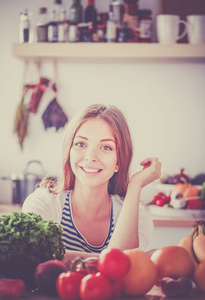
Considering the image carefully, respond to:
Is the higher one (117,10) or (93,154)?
(117,10)

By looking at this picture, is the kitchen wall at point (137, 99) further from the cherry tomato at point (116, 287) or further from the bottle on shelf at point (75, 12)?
the cherry tomato at point (116, 287)

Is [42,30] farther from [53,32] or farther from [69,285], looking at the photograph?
[69,285]

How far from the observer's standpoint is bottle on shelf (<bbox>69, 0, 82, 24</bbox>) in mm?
2779

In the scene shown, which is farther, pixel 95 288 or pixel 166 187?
pixel 166 187

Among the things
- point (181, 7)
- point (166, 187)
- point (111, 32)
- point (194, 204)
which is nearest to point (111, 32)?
point (111, 32)

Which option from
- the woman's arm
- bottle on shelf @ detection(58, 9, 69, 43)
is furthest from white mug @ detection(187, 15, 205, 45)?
the woman's arm

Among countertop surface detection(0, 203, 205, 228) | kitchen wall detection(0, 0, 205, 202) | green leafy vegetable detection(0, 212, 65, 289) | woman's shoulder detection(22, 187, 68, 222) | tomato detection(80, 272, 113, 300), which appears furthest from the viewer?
kitchen wall detection(0, 0, 205, 202)

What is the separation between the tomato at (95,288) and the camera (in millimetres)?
781

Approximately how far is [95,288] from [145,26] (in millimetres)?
2145

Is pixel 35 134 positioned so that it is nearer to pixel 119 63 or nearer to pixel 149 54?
pixel 119 63

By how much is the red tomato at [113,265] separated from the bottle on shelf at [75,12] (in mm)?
2150

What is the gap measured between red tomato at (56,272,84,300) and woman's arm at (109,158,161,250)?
1.25 feet

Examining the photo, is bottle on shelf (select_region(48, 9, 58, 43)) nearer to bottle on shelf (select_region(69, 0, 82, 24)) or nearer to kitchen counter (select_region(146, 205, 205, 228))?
bottle on shelf (select_region(69, 0, 82, 24))

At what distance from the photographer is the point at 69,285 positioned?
810 millimetres
